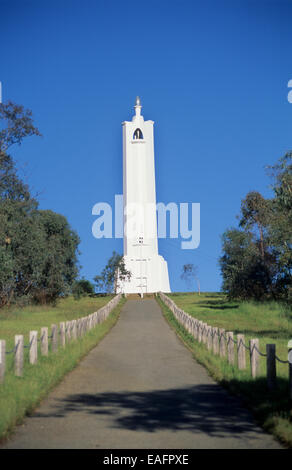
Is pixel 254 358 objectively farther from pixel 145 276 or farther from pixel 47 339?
pixel 145 276

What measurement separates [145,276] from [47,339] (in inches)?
2160

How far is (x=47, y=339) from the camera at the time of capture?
1655cm

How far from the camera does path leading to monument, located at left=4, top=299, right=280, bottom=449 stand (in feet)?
25.7

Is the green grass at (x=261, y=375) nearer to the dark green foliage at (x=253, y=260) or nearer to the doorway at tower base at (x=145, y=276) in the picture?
the dark green foliage at (x=253, y=260)

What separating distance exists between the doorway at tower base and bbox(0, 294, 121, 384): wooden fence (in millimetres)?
37737

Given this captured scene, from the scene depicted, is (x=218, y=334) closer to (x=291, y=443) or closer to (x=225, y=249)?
(x=291, y=443)

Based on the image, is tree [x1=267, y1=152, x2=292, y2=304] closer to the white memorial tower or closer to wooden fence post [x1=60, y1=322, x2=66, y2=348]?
wooden fence post [x1=60, y1=322, x2=66, y2=348]

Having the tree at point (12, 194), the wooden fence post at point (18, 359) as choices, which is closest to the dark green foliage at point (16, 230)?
the tree at point (12, 194)

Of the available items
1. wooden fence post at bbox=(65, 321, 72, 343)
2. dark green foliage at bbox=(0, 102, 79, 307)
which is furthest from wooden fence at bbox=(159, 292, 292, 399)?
dark green foliage at bbox=(0, 102, 79, 307)

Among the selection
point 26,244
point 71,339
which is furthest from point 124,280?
point 71,339

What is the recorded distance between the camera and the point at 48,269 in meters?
46.8

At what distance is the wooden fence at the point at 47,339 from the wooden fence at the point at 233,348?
14.7 ft

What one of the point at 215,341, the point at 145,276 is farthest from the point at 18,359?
the point at 145,276

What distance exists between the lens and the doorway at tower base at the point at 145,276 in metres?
70.2
